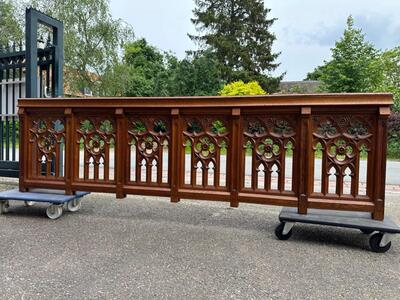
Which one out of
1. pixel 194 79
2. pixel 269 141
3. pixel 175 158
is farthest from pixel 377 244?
pixel 194 79

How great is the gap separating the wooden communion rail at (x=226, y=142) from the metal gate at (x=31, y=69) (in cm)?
127

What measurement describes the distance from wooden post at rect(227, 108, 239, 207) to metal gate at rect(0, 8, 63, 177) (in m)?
3.18

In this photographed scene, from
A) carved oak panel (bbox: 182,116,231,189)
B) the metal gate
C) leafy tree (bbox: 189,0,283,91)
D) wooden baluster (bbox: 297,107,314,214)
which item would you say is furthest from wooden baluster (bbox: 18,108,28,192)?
leafy tree (bbox: 189,0,283,91)

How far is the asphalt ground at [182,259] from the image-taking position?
243cm

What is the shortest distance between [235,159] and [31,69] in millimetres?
3383

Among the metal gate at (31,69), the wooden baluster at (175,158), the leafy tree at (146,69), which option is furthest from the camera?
the leafy tree at (146,69)

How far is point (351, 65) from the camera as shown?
18.5m

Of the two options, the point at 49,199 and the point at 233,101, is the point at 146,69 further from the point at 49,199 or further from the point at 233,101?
the point at 233,101

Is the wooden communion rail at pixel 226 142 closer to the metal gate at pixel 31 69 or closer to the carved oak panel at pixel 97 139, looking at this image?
the carved oak panel at pixel 97 139

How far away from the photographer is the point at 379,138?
3.31 metres

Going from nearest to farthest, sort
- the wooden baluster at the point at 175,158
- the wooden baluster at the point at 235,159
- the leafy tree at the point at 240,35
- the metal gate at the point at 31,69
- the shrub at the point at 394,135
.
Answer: the wooden baluster at the point at 235,159 → the wooden baluster at the point at 175,158 → the metal gate at the point at 31,69 → the shrub at the point at 394,135 → the leafy tree at the point at 240,35

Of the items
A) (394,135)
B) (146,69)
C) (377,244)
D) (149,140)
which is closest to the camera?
(377,244)

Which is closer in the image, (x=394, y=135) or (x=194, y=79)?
(x=394, y=135)

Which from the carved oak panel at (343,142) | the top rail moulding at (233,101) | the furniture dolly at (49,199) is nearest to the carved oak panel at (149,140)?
the top rail moulding at (233,101)
